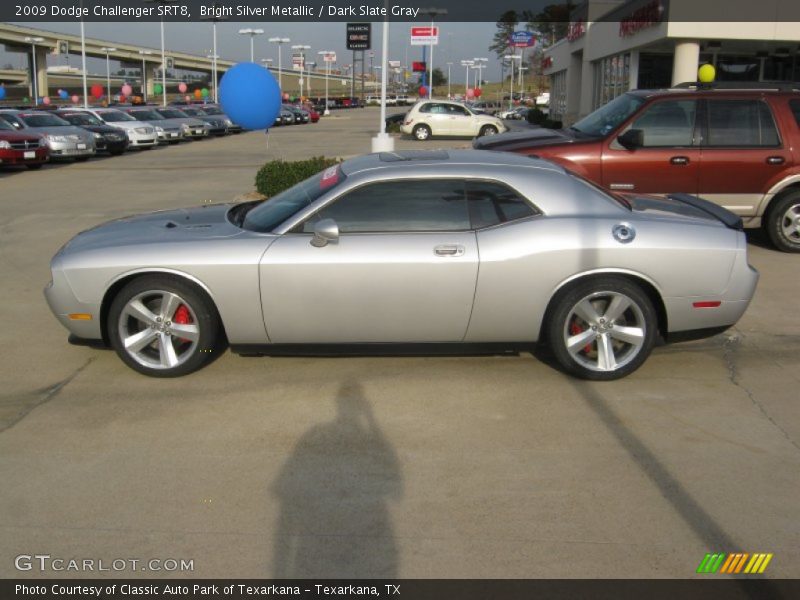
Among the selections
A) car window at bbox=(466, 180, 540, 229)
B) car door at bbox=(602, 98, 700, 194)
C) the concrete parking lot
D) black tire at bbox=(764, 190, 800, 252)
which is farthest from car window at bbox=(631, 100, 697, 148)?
car window at bbox=(466, 180, 540, 229)

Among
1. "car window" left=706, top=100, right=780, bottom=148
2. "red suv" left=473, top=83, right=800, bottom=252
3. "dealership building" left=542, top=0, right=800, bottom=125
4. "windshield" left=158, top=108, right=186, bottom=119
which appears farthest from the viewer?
"windshield" left=158, top=108, right=186, bottom=119

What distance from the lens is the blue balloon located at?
14672 mm

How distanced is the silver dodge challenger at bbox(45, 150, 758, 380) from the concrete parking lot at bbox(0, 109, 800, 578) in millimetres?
335

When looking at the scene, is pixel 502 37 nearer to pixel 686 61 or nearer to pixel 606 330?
pixel 686 61

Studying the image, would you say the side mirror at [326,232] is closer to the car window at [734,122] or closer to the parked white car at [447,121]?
the car window at [734,122]

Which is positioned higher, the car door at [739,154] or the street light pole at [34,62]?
the street light pole at [34,62]

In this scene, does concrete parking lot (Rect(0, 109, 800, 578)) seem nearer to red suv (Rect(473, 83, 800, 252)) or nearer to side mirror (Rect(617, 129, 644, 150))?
red suv (Rect(473, 83, 800, 252))

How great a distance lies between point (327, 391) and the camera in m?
5.57

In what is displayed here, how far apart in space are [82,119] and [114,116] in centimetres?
338

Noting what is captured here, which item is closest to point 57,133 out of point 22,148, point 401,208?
point 22,148

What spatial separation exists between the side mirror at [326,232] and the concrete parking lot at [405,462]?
3.17 ft

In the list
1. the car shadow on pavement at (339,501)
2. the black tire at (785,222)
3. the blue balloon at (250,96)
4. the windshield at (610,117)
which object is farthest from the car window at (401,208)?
the blue balloon at (250,96)

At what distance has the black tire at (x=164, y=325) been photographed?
5559 millimetres

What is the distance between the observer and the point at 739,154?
31.0 feet
